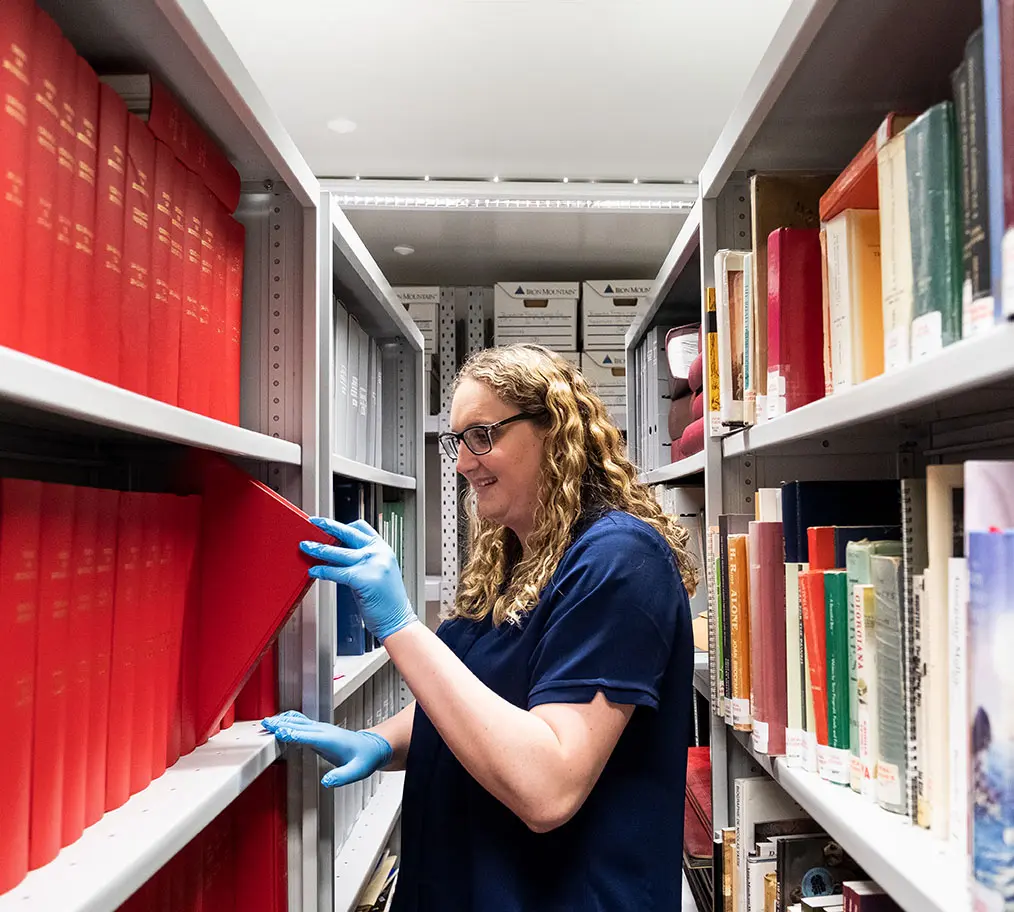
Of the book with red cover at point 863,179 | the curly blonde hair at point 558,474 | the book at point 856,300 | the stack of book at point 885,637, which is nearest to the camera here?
the stack of book at point 885,637

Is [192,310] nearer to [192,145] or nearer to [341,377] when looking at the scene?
[192,145]

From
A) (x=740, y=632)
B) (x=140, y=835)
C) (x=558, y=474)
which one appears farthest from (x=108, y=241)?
(x=740, y=632)

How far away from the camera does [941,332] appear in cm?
66

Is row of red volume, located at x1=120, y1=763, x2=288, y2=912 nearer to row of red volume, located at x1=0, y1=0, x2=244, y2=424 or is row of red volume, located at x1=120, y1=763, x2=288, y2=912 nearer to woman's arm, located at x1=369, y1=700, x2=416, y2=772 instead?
woman's arm, located at x1=369, y1=700, x2=416, y2=772

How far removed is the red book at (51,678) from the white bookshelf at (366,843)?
1032mm

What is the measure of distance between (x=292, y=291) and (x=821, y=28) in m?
0.83

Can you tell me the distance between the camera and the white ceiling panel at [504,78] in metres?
1.68

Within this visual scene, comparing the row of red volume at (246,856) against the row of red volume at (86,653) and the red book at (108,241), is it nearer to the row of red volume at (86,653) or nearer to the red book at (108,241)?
the row of red volume at (86,653)

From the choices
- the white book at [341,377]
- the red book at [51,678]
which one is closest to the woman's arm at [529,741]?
the red book at [51,678]

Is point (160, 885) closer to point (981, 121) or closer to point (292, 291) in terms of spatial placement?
point (292, 291)

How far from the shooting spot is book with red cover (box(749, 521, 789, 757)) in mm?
1033

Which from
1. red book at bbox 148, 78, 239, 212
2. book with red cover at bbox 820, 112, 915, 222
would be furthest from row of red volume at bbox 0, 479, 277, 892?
book with red cover at bbox 820, 112, 915, 222

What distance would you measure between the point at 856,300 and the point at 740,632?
53 centimetres

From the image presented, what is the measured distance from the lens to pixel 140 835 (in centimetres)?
76
